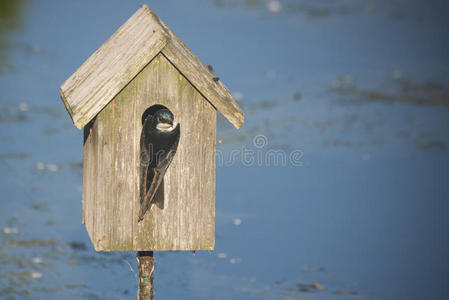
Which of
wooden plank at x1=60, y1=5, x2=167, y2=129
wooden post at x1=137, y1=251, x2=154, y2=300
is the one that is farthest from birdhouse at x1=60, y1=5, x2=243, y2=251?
wooden post at x1=137, y1=251, x2=154, y2=300

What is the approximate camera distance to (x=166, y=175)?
4.84 metres

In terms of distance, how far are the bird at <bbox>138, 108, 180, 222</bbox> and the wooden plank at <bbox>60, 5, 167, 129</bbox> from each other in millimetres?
342

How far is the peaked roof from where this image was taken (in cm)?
468

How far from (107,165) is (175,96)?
68 cm

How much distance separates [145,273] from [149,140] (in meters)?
1.13

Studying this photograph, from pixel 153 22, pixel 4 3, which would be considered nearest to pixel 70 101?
pixel 153 22

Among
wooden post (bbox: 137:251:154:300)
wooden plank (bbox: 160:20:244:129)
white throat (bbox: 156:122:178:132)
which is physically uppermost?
wooden plank (bbox: 160:20:244:129)

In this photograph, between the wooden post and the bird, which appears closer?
the bird

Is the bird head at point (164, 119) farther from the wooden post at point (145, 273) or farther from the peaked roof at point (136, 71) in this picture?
the wooden post at point (145, 273)

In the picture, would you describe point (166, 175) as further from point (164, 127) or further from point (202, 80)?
point (202, 80)

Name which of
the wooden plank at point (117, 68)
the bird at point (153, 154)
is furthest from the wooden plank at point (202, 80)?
the bird at point (153, 154)

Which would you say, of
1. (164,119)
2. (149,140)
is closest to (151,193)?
(149,140)

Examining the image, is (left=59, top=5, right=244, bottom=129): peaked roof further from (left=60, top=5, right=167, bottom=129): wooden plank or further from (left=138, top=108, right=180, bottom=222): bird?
(left=138, top=108, right=180, bottom=222): bird

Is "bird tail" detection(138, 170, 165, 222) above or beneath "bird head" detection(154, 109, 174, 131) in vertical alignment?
beneath
